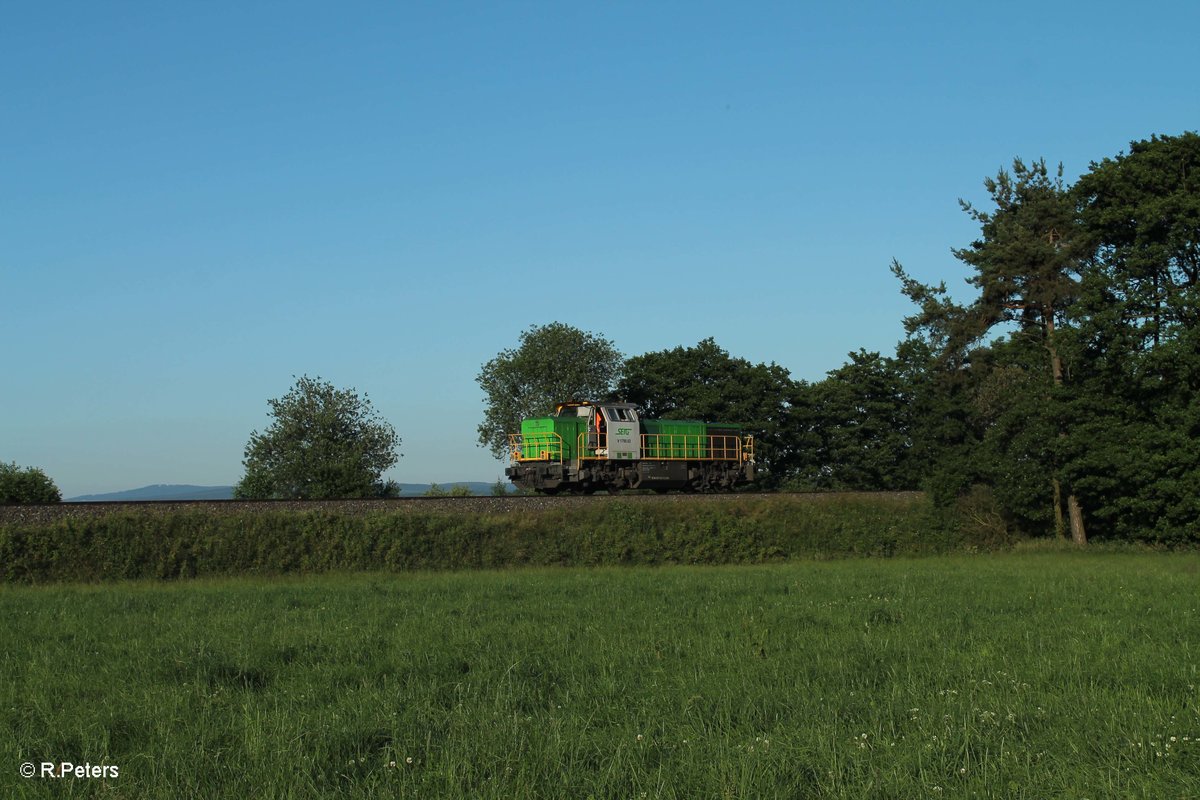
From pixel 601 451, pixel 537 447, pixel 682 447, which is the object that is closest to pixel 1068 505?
pixel 682 447

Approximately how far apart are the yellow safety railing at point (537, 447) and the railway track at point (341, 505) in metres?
4.63

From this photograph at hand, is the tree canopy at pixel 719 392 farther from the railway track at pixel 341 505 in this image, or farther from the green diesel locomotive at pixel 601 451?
the railway track at pixel 341 505

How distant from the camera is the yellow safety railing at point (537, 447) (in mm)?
39844

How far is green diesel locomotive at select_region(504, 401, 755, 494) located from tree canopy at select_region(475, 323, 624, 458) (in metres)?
27.2

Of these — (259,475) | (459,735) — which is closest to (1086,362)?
(459,735)

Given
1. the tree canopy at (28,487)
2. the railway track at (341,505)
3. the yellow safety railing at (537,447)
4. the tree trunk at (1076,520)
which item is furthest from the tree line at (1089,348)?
the tree canopy at (28,487)

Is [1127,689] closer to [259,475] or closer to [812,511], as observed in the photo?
[812,511]

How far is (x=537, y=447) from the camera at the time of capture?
40469mm

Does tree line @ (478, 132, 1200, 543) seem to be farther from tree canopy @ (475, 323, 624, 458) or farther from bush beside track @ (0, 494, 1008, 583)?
tree canopy @ (475, 323, 624, 458)

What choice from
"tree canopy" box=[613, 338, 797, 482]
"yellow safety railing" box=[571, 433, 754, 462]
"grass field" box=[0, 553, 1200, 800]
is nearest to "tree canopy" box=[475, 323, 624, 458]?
"tree canopy" box=[613, 338, 797, 482]

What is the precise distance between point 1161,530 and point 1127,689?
2860 centimetres

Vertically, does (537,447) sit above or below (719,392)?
below

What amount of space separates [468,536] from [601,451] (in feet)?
31.0

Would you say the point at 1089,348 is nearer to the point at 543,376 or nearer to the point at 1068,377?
the point at 1068,377
